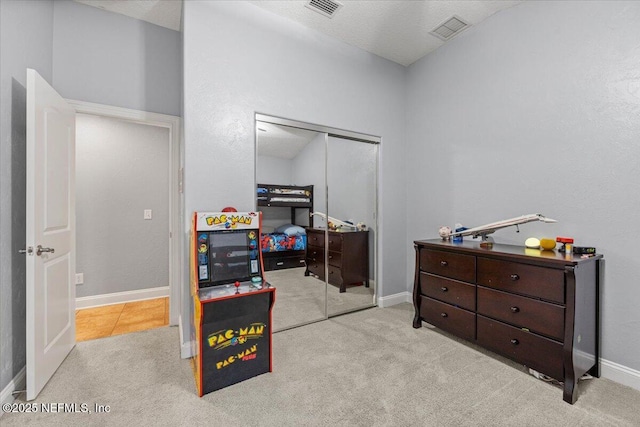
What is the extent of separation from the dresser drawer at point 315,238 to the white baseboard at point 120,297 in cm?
231

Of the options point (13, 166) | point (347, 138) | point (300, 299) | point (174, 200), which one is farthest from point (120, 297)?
point (347, 138)

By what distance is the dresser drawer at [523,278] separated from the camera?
1814 millimetres

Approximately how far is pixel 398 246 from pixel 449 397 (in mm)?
1950

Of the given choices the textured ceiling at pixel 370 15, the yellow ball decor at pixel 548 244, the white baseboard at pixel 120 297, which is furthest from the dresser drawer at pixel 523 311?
the white baseboard at pixel 120 297

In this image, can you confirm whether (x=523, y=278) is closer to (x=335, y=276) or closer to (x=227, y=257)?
(x=335, y=276)

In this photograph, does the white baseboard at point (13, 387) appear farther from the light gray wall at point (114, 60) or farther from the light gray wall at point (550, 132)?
the light gray wall at point (550, 132)

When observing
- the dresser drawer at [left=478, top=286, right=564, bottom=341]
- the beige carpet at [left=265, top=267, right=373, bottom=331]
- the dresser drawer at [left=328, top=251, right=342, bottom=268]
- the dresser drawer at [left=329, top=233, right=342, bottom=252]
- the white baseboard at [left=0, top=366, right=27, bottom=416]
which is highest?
the dresser drawer at [left=329, top=233, right=342, bottom=252]

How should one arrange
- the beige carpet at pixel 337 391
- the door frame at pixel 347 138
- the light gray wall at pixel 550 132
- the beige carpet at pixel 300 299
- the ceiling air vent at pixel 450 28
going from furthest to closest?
1. the beige carpet at pixel 300 299
2. the ceiling air vent at pixel 450 28
3. the door frame at pixel 347 138
4. the light gray wall at pixel 550 132
5. the beige carpet at pixel 337 391

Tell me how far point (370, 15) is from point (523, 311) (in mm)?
2854

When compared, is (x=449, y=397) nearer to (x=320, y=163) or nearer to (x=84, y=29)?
(x=320, y=163)

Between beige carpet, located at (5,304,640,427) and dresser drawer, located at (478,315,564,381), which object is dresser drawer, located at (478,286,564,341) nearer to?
dresser drawer, located at (478,315,564,381)

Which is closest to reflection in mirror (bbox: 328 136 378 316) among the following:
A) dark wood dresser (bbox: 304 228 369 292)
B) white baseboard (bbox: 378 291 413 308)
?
dark wood dresser (bbox: 304 228 369 292)

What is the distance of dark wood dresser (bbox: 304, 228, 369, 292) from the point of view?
3086 mm

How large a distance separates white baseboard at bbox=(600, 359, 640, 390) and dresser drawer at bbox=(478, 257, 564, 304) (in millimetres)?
752
